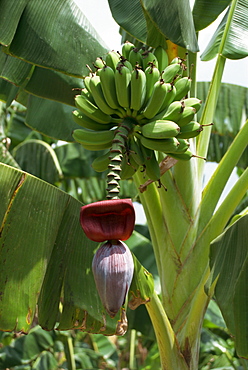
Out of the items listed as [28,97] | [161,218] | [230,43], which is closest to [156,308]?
[161,218]

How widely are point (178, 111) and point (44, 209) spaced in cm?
48

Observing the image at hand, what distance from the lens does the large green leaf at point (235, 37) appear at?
1.56 m

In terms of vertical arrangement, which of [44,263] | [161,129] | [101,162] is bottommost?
[44,263]

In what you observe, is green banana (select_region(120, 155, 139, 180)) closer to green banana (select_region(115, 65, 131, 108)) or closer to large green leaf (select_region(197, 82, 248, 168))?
green banana (select_region(115, 65, 131, 108))

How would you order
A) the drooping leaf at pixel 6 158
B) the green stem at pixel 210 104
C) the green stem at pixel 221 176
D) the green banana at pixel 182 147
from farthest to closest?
the drooping leaf at pixel 6 158 < the green stem at pixel 210 104 < the green stem at pixel 221 176 < the green banana at pixel 182 147

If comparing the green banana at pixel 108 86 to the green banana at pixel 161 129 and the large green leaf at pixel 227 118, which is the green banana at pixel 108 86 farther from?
the large green leaf at pixel 227 118

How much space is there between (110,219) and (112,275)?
11 cm

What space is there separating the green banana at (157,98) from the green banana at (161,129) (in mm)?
51

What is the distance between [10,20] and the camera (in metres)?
1.39

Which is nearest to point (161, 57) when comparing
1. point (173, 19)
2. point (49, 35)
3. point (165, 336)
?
point (173, 19)

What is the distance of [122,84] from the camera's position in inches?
41.6

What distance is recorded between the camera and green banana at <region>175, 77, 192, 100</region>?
46.6 inches

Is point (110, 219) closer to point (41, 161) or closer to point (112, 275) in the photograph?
point (112, 275)

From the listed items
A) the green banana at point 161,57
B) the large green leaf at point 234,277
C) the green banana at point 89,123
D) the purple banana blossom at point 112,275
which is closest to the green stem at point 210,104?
the green banana at point 161,57
